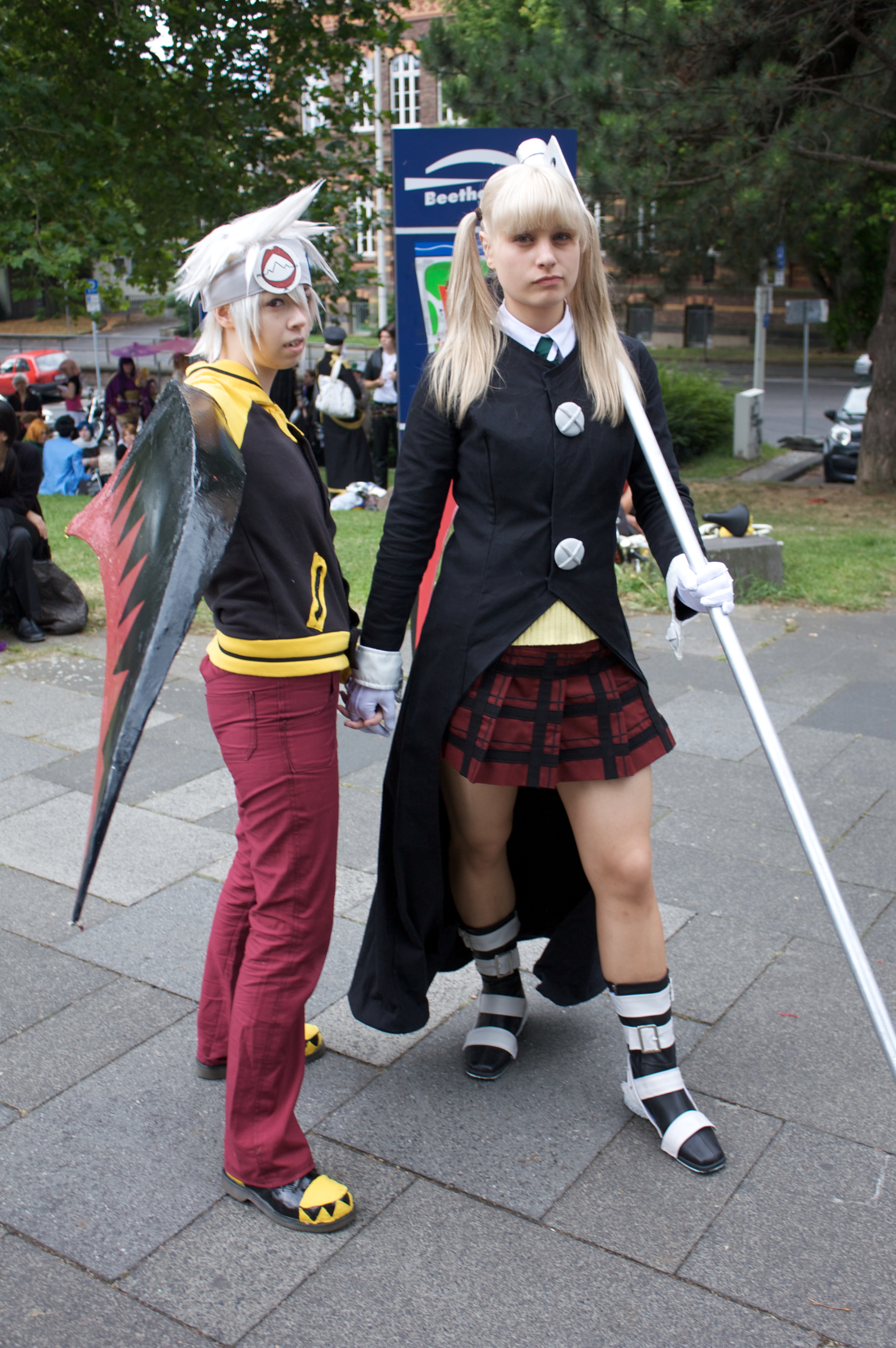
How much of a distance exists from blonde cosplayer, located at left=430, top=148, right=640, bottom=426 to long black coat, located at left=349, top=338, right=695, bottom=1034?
0.03 metres

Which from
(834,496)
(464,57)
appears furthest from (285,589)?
(834,496)

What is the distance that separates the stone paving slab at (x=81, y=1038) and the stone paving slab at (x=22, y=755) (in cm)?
183

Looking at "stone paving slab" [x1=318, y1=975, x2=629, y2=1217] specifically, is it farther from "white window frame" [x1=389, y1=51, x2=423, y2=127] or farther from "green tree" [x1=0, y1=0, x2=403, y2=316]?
"white window frame" [x1=389, y1=51, x2=423, y2=127]

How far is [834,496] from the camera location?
12664mm

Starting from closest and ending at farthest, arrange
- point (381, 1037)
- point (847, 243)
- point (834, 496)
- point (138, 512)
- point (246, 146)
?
1. point (138, 512)
2. point (381, 1037)
3. point (834, 496)
4. point (246, 146)
5. point (847, 243)

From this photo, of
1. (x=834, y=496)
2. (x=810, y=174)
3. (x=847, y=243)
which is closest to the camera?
(x=810, y=174)

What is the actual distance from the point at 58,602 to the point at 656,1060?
5.24m

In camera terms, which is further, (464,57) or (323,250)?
(323,250)

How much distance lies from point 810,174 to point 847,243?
723cm

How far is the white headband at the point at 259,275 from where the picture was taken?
2158 mm

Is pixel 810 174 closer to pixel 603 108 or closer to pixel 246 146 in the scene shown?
pixel 603 108

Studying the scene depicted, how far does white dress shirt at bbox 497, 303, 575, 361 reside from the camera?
2381mm

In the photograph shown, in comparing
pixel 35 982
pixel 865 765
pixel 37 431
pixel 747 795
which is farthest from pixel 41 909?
pixel 37 431

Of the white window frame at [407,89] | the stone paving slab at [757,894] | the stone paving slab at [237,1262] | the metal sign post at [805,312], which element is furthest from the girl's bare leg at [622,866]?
the white window frame at [407,89]
